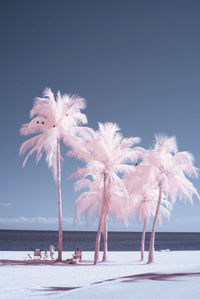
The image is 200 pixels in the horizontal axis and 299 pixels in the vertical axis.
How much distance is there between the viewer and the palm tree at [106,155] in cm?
2180

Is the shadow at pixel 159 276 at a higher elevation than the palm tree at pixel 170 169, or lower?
lower

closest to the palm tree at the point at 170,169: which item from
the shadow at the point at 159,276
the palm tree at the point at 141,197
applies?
the palm tree at the point at 141,197

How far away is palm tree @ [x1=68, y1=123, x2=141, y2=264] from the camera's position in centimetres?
2180

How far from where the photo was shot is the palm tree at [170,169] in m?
23.0

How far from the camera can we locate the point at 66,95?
24.0 metres

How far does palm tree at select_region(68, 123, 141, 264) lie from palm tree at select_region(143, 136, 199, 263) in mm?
1286

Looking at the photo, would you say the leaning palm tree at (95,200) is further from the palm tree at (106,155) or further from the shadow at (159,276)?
the shadow at (159,276)

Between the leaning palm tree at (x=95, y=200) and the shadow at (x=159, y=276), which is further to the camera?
the leaning palm tree at (x=95, y=200)

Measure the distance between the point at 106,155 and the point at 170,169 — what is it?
4.43 meters

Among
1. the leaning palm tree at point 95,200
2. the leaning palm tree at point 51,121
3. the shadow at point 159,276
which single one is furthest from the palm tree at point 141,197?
the shadow at point 159,276

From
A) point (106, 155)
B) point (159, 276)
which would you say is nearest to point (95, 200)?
point (106, 155)

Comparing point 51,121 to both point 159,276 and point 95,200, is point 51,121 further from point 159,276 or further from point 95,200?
point 159,276

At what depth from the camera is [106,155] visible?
861 inches

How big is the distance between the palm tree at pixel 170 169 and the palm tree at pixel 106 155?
4.22 feet
